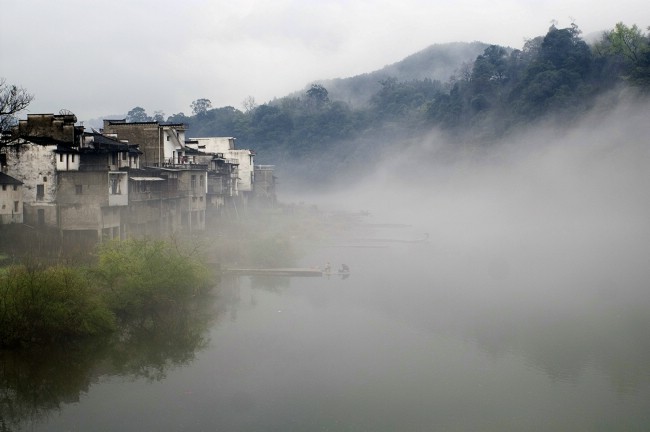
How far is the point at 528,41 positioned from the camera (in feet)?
424

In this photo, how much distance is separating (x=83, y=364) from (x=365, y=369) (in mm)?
10312

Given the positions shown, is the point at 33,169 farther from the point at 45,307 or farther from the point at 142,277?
the point at 45,307

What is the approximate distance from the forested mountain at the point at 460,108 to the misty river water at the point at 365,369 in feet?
202

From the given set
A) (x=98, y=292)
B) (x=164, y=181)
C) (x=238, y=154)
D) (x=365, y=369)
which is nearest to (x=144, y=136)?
(x=164, y=181)

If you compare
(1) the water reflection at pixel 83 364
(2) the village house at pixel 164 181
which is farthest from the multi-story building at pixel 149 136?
(1) the water reflection at pixel 83 364

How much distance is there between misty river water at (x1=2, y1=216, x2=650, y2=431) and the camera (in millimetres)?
19312

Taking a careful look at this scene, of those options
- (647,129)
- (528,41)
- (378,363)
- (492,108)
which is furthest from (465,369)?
(528,41)

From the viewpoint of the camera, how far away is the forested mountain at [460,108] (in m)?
93.9

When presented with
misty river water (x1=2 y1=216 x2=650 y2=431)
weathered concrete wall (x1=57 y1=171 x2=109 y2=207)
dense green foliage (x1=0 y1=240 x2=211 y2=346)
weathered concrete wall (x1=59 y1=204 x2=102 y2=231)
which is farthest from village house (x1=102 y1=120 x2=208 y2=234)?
dense green foliage (x1=0 y1=240 x2=211 y2=346)

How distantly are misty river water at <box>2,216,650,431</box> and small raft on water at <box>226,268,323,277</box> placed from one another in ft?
9.58

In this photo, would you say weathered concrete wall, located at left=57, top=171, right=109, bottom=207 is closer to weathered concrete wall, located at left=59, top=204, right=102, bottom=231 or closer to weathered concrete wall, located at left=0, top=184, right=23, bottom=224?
weathered concrete wall, located at left=59, top=204, right=102, bottom=231

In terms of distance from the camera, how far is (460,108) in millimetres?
126312

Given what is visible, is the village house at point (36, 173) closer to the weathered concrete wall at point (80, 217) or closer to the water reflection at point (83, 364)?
the weathered concrete wall at point (80, 217)

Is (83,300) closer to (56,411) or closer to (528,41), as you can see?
(56,411)
